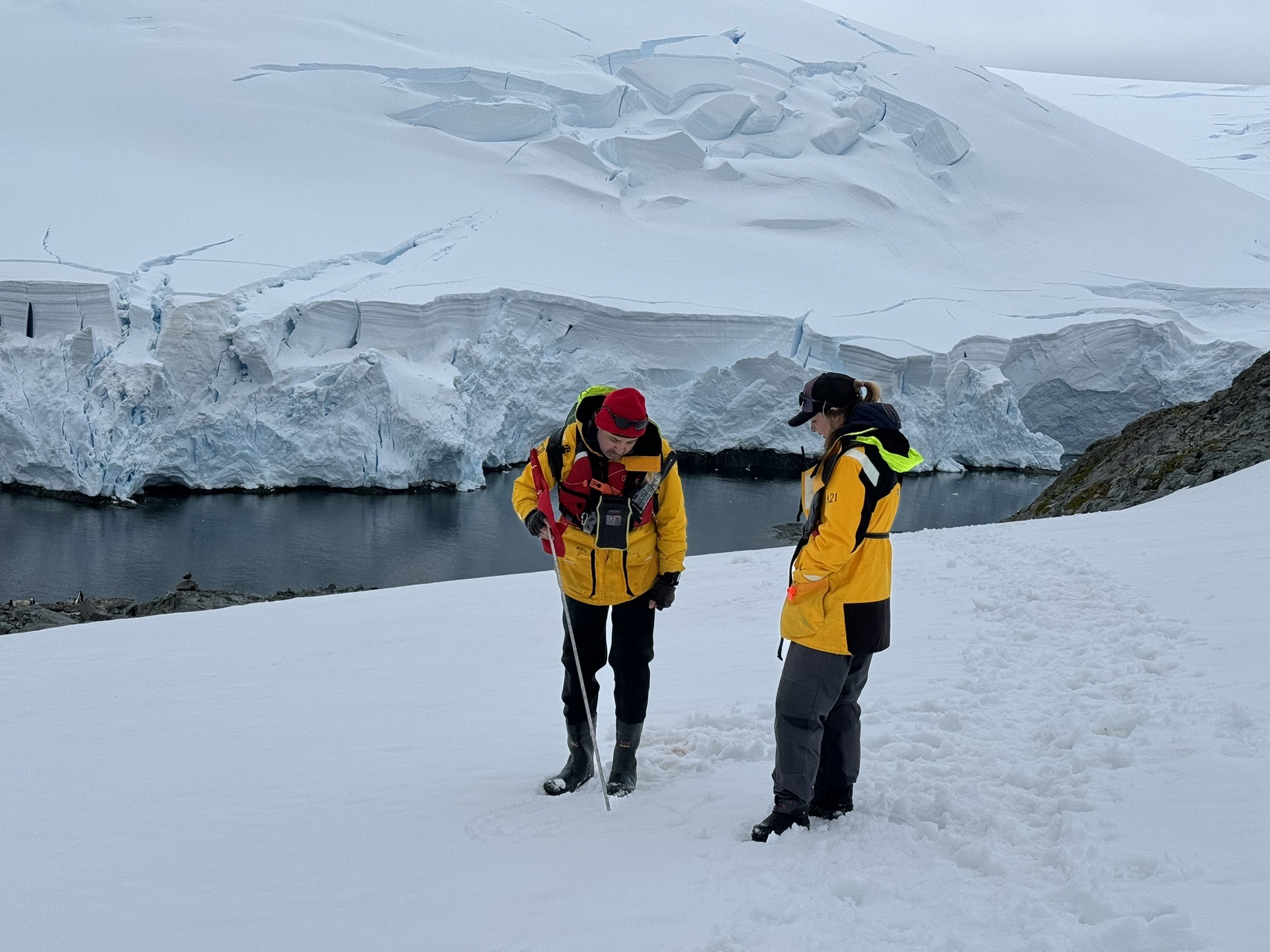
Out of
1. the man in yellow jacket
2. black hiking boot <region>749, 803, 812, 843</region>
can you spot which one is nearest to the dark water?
the man in yellow jacket

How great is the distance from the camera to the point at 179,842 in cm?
272

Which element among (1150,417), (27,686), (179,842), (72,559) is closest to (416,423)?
(72,559)

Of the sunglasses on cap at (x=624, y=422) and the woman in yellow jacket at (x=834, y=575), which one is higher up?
the sunglasses on cap at (x=624, y=422)

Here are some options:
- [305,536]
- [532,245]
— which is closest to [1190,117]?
[532,245]

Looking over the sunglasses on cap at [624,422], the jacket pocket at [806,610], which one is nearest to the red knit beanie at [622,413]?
the sunglasses on cap at [624,422]

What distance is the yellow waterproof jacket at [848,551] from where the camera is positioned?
226 cm

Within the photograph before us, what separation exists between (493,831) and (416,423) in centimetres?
1556

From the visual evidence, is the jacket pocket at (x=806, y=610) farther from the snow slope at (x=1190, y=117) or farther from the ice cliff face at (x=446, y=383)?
the snow slope at (x=1190, y=117)

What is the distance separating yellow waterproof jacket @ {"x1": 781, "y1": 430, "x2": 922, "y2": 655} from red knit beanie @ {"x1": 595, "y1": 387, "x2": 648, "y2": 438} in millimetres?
462

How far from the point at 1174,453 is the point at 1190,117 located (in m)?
66.9

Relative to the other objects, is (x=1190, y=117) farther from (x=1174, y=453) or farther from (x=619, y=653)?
(x=619, y=653)

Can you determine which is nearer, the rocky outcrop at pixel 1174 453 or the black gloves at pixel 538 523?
the black gloves at pixel 538 523

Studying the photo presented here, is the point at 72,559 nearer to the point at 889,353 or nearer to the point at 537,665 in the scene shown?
the point at 537,665

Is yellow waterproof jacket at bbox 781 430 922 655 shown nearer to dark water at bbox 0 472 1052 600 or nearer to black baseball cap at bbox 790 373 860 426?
black baseball cap at bbox 790 373 860 426
